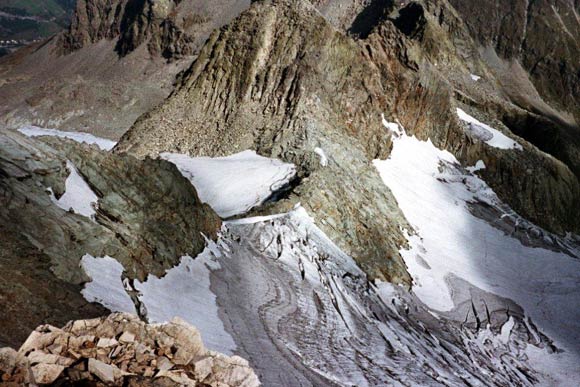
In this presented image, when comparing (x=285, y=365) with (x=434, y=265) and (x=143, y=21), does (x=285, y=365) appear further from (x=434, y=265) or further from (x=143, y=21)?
(x=143, y=21)

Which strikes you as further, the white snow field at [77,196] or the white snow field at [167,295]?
the white snow field at [77,196]

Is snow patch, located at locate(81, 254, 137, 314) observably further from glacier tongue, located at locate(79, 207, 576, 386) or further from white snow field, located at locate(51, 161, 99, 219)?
white snow field, located at locate(51, 161, 99, 219)

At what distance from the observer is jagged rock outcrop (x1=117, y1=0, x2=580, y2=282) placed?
111ft

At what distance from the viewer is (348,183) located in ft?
121

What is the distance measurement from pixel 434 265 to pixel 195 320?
25570 mm

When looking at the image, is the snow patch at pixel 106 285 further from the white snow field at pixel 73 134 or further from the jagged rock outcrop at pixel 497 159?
the white snow field at pixel 73 134

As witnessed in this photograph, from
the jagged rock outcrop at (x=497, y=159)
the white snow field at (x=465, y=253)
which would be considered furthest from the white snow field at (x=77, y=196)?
the jagged rock outcrop at (x=497, y=159)

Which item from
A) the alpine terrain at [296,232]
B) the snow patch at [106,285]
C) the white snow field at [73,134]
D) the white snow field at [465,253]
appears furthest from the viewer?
the white snow field at [73,134]

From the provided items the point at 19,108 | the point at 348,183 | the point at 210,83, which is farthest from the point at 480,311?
the point at 19,108

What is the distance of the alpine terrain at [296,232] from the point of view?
37.6ft

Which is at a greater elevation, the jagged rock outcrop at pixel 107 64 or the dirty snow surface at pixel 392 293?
the dirty snow surface at pixel 392 293

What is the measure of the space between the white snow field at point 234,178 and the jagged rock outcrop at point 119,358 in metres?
20.9

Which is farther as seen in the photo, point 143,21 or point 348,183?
point 143,21

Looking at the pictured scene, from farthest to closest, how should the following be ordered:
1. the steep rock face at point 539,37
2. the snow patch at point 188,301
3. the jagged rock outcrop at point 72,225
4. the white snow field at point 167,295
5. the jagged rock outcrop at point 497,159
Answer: the steep rock face at point 539,37
the jagged rock outcrop at point 497,159
the snow patch at point 188,301
the white snow field at point 167,295
the jagged rock outcrop at point 72,225
